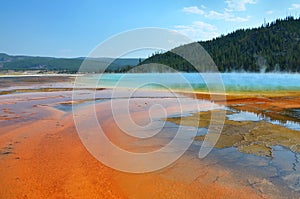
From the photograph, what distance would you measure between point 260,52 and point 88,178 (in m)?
86.8

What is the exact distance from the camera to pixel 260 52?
8112cm

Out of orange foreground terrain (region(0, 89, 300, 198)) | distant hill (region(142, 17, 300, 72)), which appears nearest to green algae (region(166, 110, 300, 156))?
orange foreground terrain (region(0, 89, 300, 198))

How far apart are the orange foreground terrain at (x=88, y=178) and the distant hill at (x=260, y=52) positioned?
7043 cm

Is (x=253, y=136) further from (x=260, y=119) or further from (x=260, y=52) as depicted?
(x=260, y=52)

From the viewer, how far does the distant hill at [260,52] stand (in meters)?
70.9

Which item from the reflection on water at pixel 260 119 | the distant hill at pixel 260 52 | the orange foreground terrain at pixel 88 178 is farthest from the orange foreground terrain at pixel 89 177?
the distant hill at pixel 260 52

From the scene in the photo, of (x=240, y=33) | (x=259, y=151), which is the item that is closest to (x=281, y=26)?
(x=240, y=33)

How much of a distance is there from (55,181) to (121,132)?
14.1ft

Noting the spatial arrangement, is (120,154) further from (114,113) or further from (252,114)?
(252,114)

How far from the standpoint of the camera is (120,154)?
678cm

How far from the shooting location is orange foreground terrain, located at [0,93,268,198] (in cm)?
455

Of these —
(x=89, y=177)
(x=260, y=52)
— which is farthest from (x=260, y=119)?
(x=260, y=52)

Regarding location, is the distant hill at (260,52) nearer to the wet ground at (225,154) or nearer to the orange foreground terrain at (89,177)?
the wet ground at (225,154)

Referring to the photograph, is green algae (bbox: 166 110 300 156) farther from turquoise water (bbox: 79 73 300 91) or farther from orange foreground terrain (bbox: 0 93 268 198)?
turquoise water (bbox: 79 73 300 91)
